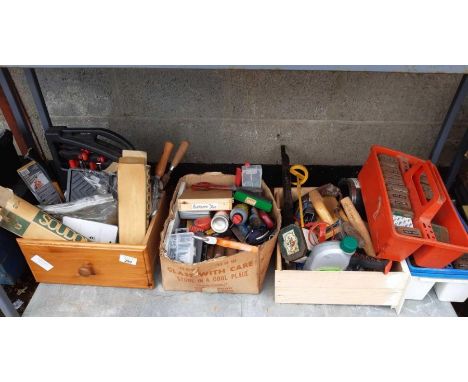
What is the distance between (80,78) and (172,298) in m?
1.05

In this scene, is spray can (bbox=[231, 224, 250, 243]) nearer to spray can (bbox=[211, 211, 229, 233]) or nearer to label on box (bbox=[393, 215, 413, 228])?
spray can (bbox=[211, 211, 229, 233])

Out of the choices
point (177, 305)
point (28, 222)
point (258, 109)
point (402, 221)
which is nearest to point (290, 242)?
point (402, 221)

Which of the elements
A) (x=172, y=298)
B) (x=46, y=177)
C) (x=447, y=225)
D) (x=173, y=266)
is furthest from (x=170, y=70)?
(x=447, y=225)

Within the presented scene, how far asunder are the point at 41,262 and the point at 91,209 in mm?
260

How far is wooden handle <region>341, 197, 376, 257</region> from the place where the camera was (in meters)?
1.35

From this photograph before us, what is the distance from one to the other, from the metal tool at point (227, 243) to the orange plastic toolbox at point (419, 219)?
0.44 m

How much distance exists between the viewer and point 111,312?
1.43 metres

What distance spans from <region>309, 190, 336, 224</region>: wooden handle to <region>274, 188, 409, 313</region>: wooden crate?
228 millimetres

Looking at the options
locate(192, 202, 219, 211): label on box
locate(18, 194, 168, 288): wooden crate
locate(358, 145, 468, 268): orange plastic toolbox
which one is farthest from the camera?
locate(192, 202, 219, 211): label on box

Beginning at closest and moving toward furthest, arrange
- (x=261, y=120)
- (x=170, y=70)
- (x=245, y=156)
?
(x=170, y=70)
(x=261, y=120)
(x=245, y=156)

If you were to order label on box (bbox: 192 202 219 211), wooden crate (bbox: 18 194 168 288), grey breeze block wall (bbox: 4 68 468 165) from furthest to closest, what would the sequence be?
grey breeze block wall (bbox: 4 68 468 165), label on box (bbox: 192 202 219 211), wooden crate (bbox: 18 194 168 288)

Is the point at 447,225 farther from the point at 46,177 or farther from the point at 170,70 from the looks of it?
the point at 46,177

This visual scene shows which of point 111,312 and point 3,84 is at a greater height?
point 3,84

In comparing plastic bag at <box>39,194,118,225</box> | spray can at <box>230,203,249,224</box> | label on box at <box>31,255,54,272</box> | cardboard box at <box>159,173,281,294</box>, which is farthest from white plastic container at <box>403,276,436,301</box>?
label on box at <box>31,255,54,272</box>
